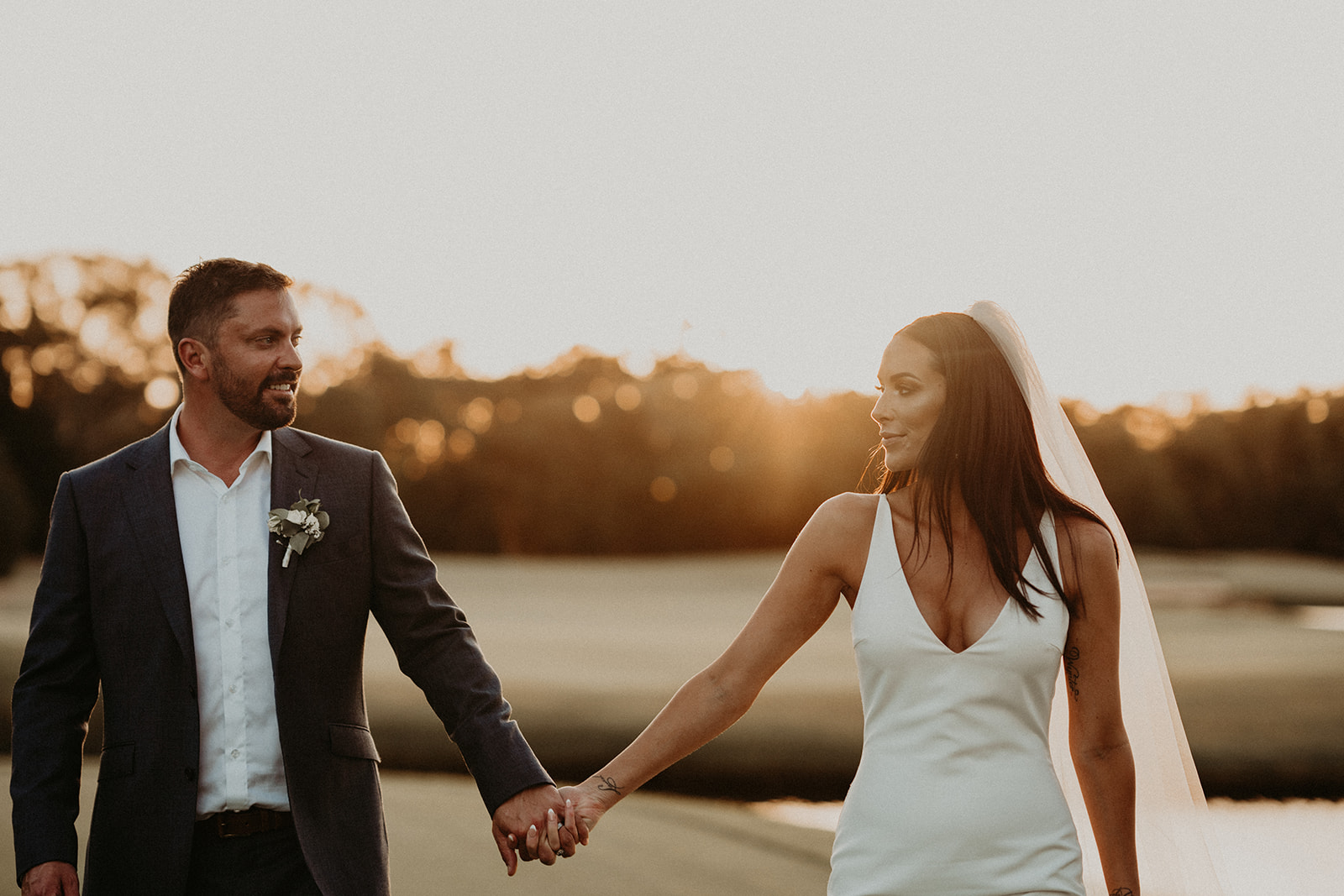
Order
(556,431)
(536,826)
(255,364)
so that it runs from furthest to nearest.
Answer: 1. (556,431)
2. (536,826)
3. (255,364)

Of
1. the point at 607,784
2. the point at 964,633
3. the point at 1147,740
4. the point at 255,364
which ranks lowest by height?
the point at 607,784

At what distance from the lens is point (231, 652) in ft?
12.1

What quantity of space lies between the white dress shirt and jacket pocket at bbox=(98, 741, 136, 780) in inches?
8.1

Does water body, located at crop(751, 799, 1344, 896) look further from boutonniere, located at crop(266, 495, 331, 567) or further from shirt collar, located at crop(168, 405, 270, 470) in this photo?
shirt collar, located at crop(168, 405, 270, 470)

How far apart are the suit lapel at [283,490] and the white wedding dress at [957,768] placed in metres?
1.78

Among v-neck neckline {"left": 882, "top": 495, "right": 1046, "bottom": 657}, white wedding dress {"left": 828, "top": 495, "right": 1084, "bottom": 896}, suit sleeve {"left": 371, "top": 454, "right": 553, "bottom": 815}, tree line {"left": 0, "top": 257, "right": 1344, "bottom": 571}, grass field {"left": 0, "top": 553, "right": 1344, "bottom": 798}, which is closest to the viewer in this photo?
white wedding dress {"left": 828, "top": 495, "right": 1084, "bottom": 896}

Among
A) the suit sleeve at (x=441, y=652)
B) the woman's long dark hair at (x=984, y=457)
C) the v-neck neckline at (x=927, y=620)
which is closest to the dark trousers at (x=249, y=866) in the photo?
the suit sleeve at (x=441, y=652)

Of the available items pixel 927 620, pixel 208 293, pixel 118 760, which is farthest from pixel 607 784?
pixel 208 293

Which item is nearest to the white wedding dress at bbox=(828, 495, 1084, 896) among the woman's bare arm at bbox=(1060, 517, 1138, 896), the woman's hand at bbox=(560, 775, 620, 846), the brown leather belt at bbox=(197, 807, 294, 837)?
the woman's bare arm at bbox=(1060, 517, 1138, 896)

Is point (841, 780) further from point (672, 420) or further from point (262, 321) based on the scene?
point (672, 420)

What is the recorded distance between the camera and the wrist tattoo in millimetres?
3963

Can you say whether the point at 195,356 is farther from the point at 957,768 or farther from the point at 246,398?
the point at 957,768

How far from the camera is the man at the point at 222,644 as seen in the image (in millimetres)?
3621

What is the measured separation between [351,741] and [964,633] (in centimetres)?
196
